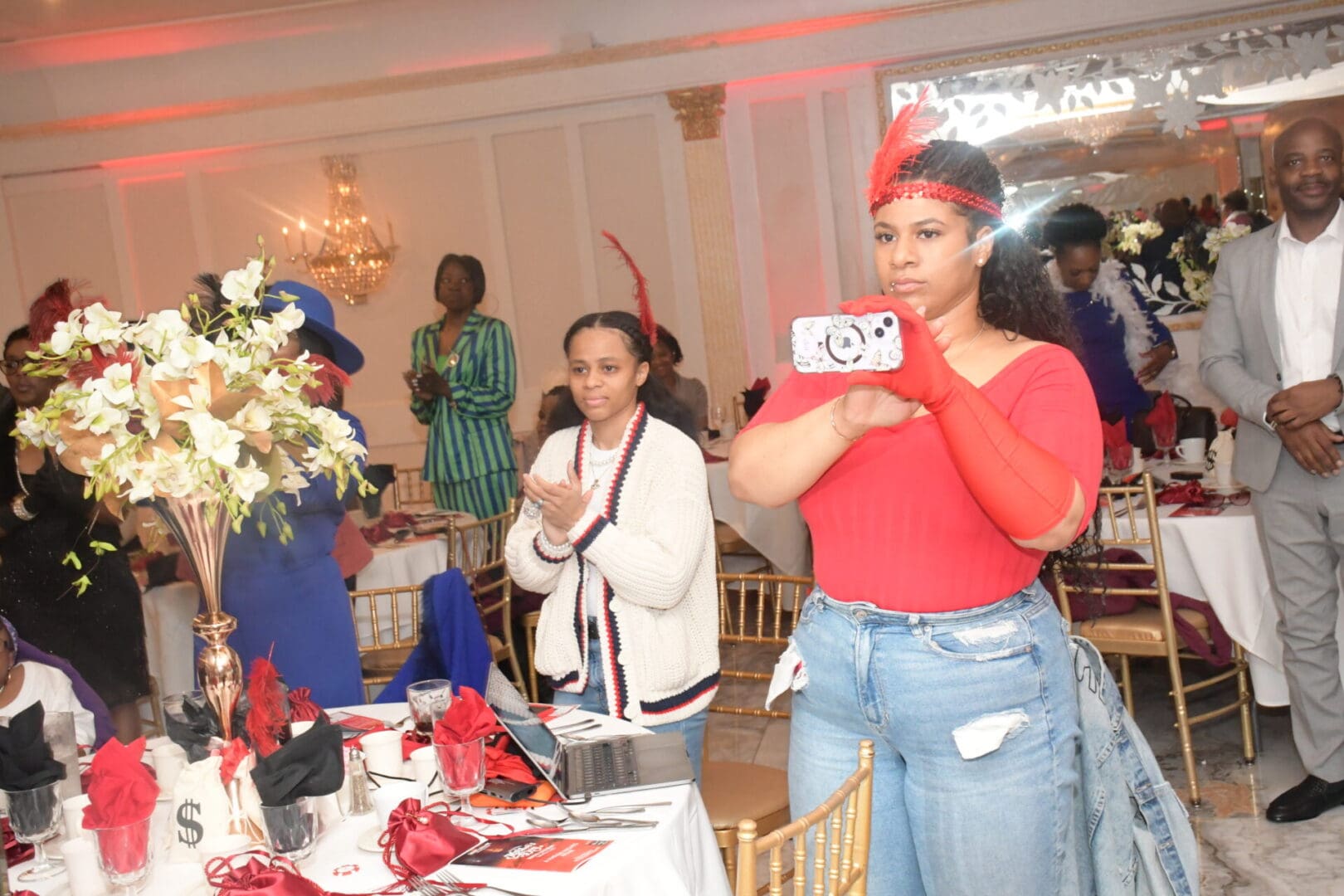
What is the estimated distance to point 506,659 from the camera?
4766 mm

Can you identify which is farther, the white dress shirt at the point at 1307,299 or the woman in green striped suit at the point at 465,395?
the woman in green striped suit at the point at 465,395

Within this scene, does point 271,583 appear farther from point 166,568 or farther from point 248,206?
point 248,206

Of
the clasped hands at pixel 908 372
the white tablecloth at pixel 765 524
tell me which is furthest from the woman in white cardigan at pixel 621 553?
the white tablecloth at pixel 765 524

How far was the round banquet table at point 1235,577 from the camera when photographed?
3.76m

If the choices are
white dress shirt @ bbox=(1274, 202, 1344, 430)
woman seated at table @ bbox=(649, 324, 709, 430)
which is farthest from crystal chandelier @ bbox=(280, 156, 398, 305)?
white dress shirt @ bbox=(1274, 202, 1344, 430)

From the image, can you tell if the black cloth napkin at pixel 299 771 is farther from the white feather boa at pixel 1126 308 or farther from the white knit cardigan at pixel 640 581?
the white feather boa at pixel 1126 308

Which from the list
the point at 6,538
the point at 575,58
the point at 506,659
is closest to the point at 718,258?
the point at 575,58

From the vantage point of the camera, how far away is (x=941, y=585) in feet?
5.61

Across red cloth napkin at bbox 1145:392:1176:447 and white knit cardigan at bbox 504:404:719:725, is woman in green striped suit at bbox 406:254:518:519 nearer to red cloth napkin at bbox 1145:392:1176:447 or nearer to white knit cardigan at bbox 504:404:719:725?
red cloth napkin at bbox 1145:392:1176:447

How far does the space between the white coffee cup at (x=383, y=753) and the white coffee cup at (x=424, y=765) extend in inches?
2.6

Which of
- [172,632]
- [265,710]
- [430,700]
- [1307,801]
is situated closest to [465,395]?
[172,632]

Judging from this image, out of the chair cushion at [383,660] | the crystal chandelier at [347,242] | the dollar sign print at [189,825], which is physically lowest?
the chair cushion at [383,660]

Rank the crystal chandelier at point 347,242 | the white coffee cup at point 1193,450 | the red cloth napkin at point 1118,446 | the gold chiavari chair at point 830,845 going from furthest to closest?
the crystal chandelier at point 347,242 < the white coffee cup at point 1193,450 < the red cloth napkin at point 1118,446 < the gold chiavari chair at point 830,845

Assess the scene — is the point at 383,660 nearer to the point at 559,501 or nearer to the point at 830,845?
the point at 559,501
